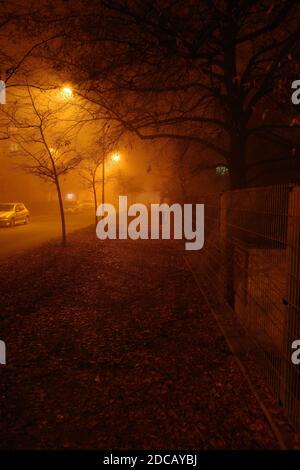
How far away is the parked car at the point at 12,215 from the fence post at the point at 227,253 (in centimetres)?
2028

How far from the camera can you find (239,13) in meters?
7.07

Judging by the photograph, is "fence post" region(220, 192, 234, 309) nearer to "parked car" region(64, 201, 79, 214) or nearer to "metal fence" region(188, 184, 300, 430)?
"metal fence" region(188, 184, 300, 430)

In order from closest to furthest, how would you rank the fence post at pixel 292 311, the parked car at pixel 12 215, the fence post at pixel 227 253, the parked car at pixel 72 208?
the fence post at pixel 292 311
the fence post at pixel 227 253
the parked car at pixel 12 215
the parked car at pixel 72 208

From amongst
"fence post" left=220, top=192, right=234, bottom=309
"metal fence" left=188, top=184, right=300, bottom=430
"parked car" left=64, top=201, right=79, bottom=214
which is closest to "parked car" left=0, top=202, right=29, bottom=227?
"parked car" left=64, top=201, right=79, bottom=214

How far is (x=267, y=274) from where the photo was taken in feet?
14.3

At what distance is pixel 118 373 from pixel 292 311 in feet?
7.01

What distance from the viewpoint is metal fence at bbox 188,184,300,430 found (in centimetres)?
331

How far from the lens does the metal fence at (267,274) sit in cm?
331

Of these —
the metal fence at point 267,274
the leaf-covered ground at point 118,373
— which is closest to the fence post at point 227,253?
the metal fence at point 267,274

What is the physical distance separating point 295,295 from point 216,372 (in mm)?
1548

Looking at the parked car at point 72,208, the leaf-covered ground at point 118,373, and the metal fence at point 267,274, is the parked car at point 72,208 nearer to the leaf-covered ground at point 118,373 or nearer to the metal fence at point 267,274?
the leaf-covered ground at point 118,373

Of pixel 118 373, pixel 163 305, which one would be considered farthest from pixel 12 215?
pixel 118 373

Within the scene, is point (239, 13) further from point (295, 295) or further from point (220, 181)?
point (220, 181)
